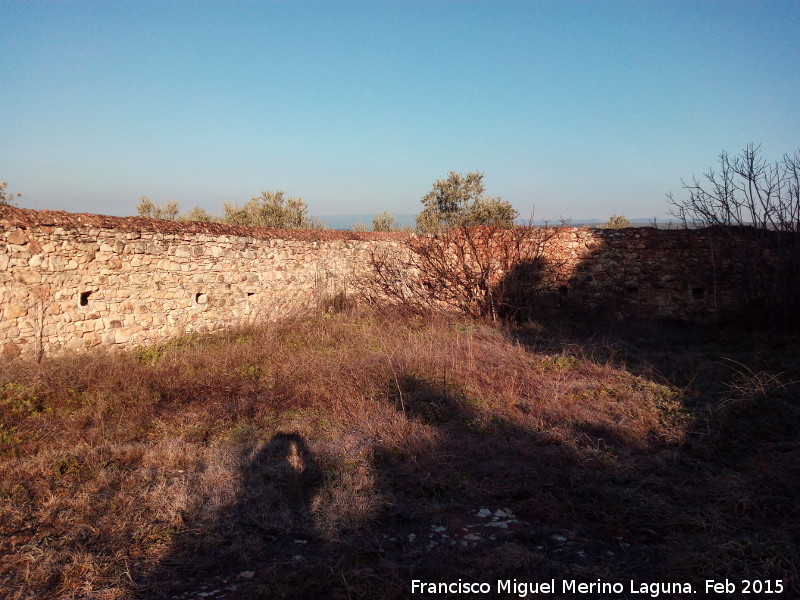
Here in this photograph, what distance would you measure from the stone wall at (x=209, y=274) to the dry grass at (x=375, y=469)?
0.95 meters

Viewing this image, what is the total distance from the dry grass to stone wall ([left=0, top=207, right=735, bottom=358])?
3.12ft

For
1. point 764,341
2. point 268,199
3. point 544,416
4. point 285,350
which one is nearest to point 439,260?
point 285,350

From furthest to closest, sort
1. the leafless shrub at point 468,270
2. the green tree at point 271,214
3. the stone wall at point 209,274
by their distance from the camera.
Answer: the green tree at point 271,214 → the leafless shrub at point 468,270 → the stone wall at point 209,274

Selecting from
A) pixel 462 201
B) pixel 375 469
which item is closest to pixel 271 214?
pixel 462 201

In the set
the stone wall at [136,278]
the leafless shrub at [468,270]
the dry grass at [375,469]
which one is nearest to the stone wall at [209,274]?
the stone wall at [136,278]

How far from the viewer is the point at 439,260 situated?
12453 millimetres

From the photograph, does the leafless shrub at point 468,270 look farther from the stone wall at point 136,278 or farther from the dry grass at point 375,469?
the dry grass at point 375,469

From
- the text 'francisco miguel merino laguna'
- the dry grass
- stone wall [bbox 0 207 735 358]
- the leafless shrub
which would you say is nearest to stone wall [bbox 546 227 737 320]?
stone wall [bbox 0 207 735 358]

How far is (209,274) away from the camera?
9250 mm

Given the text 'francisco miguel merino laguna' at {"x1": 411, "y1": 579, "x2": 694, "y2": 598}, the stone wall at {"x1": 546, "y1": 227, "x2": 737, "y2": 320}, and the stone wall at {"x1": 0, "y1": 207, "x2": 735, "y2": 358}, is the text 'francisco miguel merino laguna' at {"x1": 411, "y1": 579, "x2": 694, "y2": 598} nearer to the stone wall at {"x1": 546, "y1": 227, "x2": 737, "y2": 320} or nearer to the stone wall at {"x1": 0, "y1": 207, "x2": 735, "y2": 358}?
the stone wall at {"x1": 0, "y1": 207, "x2": 735, "y2": 358}

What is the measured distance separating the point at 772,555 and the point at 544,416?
2.53 m

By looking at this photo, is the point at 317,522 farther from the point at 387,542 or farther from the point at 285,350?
the point at 285,350

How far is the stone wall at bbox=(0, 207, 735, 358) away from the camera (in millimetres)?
6961

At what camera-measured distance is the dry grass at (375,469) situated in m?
3.08
